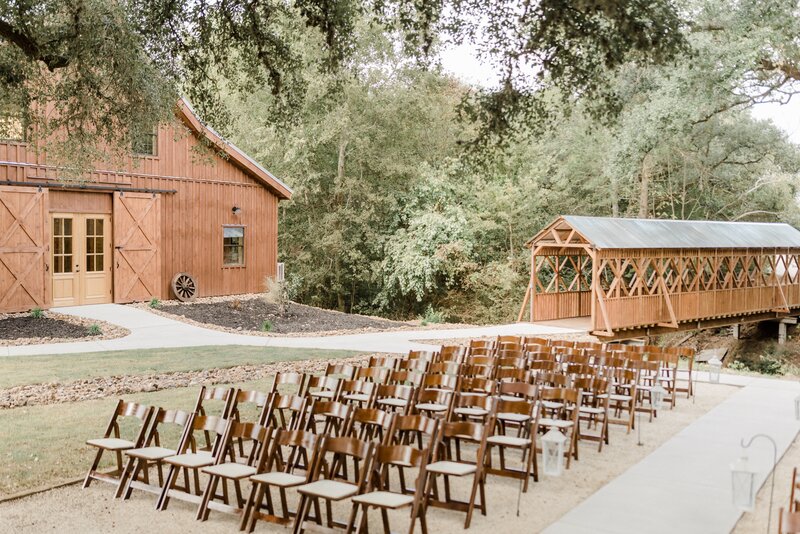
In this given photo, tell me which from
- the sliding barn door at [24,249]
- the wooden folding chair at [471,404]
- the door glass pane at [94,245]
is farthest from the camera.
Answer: the door glass pane at [94,245]

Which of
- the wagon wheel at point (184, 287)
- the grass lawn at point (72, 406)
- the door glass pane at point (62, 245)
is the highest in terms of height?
the door glass pane at point (62, 245)

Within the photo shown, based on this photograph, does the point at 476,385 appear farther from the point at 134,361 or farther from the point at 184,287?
the point at 184,287

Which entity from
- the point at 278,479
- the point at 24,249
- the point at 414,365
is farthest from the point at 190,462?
the point at 24,249

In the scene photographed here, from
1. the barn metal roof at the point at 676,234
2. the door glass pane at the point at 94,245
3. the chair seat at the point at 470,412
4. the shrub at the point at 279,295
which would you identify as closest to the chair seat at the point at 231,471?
the chair seat at the point at 470,412

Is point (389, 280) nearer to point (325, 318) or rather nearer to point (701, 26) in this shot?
point (325, 318)

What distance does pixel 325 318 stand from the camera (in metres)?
22.6

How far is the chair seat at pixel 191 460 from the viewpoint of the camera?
6.23 m

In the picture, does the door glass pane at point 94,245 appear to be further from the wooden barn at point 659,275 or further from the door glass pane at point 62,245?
the wooden barn at point 659,275

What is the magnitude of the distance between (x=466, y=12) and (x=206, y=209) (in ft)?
49.2

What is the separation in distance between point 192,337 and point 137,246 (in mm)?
5436

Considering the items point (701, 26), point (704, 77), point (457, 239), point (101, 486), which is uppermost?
point (701, 26)

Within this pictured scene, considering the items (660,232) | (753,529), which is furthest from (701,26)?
(753,529)

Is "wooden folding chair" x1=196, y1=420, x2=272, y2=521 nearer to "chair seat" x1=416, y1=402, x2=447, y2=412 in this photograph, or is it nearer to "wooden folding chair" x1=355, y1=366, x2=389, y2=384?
"chair seat" x1=416, y1=402, x2=447, y2=412

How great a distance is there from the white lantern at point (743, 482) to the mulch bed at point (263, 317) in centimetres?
1530
